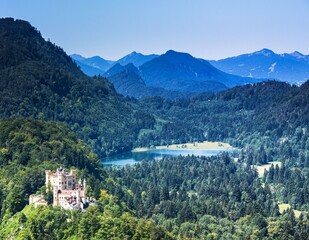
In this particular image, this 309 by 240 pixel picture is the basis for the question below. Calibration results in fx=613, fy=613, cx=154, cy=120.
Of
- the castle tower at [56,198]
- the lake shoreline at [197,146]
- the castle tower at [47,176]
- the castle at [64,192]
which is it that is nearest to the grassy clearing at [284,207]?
the castle at [64,192]

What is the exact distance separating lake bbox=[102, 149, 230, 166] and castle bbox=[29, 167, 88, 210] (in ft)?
237

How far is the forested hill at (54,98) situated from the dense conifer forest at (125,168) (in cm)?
36

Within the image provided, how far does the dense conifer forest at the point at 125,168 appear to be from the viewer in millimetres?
63344

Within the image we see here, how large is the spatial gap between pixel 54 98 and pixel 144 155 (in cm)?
2769

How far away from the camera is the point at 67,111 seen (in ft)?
520

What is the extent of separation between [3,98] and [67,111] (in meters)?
26.1

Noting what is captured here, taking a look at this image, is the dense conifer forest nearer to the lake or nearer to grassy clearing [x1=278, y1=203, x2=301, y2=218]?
grassy clearing [x1=278, y1=203, x2=301, y2=218]

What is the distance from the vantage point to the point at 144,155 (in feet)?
528

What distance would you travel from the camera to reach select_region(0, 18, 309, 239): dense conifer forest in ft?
208

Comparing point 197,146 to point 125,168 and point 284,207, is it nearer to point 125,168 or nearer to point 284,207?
point 125,168

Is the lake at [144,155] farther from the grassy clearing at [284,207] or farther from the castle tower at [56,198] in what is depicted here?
the castle tower at [56,198]

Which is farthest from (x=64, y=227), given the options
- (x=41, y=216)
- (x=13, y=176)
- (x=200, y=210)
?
(x=200, y=210)

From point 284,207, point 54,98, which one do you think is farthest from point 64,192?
point 54,98

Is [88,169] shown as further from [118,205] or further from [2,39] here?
[2,39]
